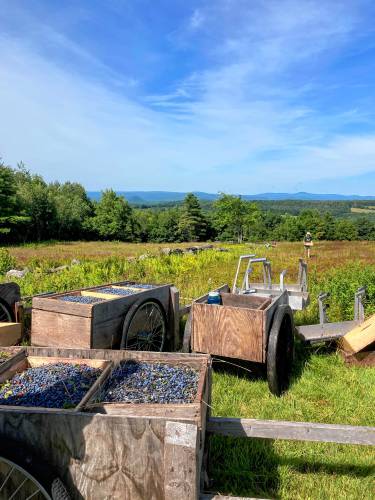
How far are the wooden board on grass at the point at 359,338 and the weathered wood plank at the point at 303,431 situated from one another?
3.44 meters

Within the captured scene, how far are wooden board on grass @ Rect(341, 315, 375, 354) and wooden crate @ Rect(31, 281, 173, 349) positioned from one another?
348 cm

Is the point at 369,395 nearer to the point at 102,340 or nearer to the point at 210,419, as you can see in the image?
the point at 210,419

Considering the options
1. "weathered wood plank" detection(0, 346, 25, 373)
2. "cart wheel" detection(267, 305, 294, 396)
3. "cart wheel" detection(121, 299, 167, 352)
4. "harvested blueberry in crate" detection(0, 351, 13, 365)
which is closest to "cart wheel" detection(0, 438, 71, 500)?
"weathered wood plank" detection(0, 346, 25, 373)

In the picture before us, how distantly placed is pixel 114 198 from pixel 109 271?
216 ft

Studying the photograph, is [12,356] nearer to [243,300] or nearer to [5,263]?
[243,300]

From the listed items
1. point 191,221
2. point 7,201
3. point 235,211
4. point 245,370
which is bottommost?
point 191,221

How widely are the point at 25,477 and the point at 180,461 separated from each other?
971 millimetres

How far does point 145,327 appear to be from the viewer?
20.3 ft

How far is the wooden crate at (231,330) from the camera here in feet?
16.9

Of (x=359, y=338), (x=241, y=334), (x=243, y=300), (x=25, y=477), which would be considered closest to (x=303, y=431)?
(x=25, y=477)

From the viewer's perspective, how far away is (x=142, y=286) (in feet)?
23.5

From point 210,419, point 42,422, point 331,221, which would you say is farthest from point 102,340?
point 331,221

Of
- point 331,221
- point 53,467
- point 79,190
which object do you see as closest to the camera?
point 53,467

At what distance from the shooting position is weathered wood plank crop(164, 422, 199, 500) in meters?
2.20
